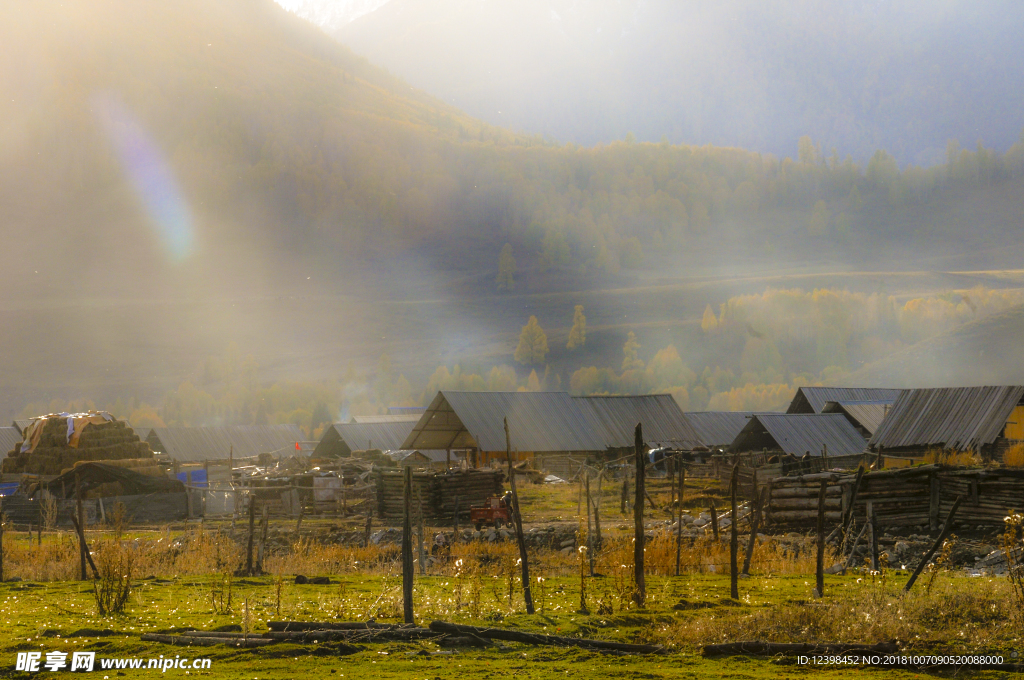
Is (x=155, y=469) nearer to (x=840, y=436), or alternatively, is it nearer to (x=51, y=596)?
(x=51, y=596)

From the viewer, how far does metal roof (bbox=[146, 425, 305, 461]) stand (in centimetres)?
7844

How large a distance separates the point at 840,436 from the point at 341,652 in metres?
62.6

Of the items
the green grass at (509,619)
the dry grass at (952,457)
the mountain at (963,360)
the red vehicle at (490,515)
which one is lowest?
the red vehicle at (490,515)

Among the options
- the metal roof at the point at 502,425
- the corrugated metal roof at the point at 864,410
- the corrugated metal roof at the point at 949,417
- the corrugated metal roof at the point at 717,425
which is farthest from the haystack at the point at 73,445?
the corrugated metal roof at the point at 864,410

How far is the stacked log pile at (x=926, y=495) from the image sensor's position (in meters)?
23.5

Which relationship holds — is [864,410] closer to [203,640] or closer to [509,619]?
[509,619]

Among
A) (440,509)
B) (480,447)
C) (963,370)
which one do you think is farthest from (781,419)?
(963,370)

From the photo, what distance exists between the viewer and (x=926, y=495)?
83.2 ft

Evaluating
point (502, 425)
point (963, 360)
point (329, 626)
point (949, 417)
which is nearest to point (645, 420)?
point (502, 425)

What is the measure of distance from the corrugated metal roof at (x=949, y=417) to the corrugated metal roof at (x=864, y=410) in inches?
956

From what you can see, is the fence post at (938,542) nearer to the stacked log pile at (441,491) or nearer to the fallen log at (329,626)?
the fallen log at (329,626)

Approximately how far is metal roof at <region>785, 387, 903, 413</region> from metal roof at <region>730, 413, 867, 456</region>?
1022 centimetres

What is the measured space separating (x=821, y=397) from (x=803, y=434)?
16985 mm

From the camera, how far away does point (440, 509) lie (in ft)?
123
